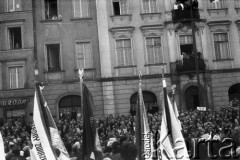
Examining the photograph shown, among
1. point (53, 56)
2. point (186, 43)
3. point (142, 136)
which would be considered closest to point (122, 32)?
point (186, 43)

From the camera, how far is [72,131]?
18922 millimetres

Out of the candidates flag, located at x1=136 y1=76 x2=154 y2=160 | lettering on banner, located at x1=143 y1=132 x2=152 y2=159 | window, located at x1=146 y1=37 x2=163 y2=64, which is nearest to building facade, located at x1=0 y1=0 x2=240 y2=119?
window, located at x1=146 y1=37 x2=163 y2=64

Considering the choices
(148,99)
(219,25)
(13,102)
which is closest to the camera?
(13,102)

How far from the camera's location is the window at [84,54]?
28469 mm

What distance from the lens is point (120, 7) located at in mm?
28828

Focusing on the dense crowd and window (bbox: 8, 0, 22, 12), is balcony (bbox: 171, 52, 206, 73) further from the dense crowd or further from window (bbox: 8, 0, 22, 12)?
window (bbox: 8, 0, 22, 12)

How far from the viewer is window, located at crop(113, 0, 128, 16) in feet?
94.3

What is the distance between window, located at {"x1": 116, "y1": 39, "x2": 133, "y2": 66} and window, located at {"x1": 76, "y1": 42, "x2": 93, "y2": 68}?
1.99 metres

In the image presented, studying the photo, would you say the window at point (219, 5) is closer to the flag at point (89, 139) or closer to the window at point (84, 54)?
the window at point (84, 54)

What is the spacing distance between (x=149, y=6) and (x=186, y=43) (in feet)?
12.2

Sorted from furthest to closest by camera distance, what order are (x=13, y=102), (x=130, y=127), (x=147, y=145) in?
(x=13, y=102) < (x=130, y=127) < (x=147, y=145)

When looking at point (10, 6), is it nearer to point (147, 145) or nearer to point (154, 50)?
point (154, 50)

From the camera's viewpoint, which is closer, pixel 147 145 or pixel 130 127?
pixel 147 145

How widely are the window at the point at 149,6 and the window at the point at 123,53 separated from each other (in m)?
2.74
